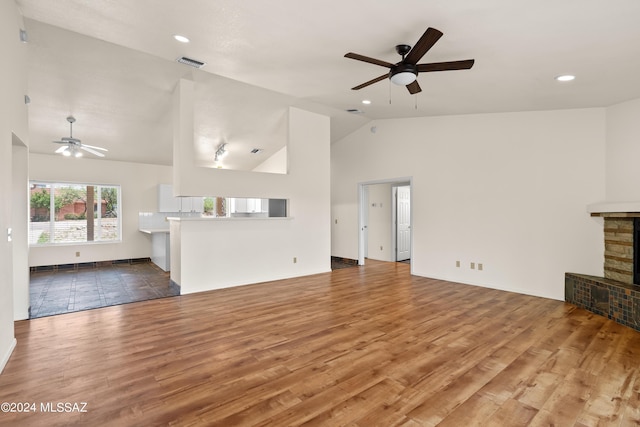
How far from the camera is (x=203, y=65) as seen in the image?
396 cm

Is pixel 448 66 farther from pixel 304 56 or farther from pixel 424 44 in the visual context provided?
pixel 304 56

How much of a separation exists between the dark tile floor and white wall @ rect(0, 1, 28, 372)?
4.47ft

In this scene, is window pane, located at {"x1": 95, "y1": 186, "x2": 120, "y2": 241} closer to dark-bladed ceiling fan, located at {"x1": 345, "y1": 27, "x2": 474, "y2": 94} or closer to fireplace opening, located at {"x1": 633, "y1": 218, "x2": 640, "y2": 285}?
dark-bladed ceiling fan, located at {"x1": 345, "y1": 27, "x2": 474, "y2": 94}

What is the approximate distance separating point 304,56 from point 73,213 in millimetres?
6790

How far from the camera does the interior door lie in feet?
26.2

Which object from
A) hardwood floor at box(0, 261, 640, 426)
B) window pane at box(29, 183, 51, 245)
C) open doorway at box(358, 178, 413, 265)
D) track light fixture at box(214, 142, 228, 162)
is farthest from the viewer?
open doorway at box(358, 178, 413, 265)

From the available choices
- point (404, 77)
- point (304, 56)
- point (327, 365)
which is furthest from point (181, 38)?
point (327, 365)

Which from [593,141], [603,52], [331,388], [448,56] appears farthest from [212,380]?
[593,141]

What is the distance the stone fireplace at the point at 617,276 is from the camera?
3541mm

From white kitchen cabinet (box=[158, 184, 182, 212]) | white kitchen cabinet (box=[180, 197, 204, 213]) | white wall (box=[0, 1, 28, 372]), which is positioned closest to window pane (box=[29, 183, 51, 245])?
white kitchen cabinet (box=[158, 184, 182, 212])

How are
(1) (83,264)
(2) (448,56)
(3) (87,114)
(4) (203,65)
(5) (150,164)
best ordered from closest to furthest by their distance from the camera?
(2) (448,56)
(4) (203,65)
(3) (87,114)
(1) (83,264)
(5) (150,164)

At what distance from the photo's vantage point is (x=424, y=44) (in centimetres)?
265

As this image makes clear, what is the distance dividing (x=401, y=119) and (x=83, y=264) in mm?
7688

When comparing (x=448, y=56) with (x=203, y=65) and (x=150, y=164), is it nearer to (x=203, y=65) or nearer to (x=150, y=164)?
(x=203, y=65)
